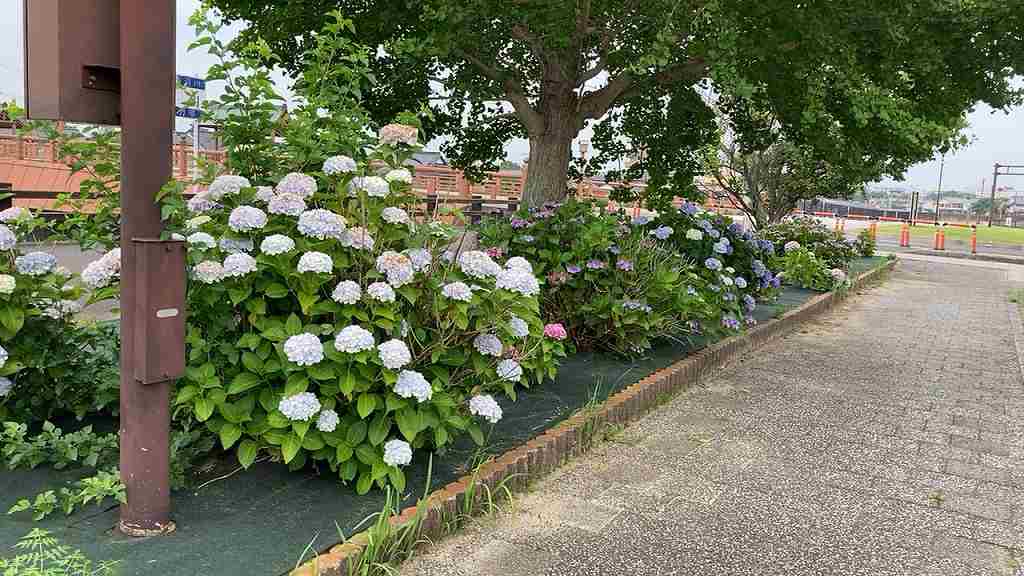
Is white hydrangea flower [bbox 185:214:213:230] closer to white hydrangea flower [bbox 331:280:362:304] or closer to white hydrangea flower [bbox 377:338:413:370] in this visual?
white hydrangea flower [bbox 331:280:362:304]

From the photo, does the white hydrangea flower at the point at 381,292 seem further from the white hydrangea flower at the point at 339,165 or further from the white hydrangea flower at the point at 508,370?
the white hydrangea flower at the point at 508,370

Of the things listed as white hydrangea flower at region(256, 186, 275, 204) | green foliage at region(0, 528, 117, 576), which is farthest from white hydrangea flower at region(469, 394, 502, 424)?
green foliage at region(0, 528, 117, 576)

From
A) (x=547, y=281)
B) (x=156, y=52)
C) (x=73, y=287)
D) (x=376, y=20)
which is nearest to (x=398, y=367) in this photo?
(x=156, y=52)

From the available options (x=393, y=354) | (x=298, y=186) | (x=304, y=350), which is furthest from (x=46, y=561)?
(x=298, y=186)

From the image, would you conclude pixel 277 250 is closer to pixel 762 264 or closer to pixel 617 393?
pixel 617 393

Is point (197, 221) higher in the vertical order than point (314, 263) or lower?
higher

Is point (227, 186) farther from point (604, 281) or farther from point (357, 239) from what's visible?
point (604, 281)

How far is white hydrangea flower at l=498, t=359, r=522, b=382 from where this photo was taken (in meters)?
3.69

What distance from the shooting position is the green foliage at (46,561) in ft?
7.77

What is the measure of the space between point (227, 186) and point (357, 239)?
0.58 m

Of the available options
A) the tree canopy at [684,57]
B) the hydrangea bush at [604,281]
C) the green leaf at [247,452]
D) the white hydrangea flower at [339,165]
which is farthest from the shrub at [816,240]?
the green leaf at [247,452]

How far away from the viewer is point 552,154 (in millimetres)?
8383

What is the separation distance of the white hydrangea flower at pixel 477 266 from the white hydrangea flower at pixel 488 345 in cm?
27

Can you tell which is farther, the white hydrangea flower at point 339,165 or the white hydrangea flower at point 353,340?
the white hydrangea flower at point 339,165
